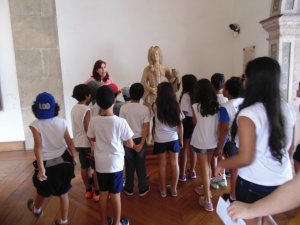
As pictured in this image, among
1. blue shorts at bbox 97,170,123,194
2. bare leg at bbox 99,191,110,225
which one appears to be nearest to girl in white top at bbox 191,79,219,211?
blue shorts at bbox 97,170,123,194

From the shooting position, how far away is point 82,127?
261 cm

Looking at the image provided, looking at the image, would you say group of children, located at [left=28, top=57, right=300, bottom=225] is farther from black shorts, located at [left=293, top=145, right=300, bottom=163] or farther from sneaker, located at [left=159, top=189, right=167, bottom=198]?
black shorts, located at [left=293, top=145, right=300, bottom=163]

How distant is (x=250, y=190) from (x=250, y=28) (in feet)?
11.2

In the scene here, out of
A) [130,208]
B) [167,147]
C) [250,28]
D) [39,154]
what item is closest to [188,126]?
[167,147]

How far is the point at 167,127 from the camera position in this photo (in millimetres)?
2709

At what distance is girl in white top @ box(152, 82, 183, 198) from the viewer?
2.58 m

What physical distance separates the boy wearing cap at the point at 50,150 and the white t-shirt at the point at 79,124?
32cm

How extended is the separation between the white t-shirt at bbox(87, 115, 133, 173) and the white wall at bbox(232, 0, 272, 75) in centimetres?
254

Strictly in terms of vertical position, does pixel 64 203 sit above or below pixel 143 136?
below

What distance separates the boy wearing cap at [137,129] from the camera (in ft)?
8.52

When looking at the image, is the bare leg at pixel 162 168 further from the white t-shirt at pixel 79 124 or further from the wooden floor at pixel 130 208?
the white t-shirt at pixel 79 124

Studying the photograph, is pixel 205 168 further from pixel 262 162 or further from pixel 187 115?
pixel 262 162

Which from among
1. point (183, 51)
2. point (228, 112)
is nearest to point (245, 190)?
point (228, 112)

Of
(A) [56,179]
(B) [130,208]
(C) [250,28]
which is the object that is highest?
(C) [250,28]
